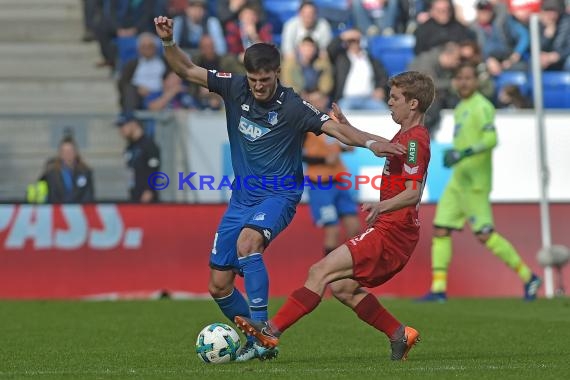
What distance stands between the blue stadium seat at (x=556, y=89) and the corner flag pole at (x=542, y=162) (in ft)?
9.13

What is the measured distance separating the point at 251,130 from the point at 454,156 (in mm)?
5721

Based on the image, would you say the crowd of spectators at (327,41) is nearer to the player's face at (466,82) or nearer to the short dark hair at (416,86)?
the player's face at (466,82)

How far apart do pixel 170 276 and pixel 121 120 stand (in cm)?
197

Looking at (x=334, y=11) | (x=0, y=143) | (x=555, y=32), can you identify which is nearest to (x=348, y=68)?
(x=334, y=11)

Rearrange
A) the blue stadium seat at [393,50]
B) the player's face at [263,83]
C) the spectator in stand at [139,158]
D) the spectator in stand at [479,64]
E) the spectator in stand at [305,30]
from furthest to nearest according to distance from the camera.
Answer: the blue stadium seat at [393,50] → the spectator in stand at [305,30] → the spectator in stand at [139,158] → the spectator in stand at [479,64] → the player's face at [263,83]

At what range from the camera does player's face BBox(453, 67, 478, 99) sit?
14.6 meters

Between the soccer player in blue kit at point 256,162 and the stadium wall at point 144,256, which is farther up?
the soccer player in blue kit at point 256,162

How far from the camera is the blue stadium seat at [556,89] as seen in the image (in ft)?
62.9

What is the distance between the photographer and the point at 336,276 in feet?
26.5

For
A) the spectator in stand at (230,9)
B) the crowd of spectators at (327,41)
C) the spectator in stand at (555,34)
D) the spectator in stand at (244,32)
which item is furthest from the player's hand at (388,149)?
the spectator in stand at (555,34)

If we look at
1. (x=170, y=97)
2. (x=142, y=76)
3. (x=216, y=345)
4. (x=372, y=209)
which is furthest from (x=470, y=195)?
(x=372, y=209)

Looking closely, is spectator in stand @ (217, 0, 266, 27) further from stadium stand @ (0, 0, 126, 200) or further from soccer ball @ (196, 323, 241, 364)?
soccer ball @ (196, 323, 241, 364)

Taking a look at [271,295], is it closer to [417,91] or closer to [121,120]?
[121,120]

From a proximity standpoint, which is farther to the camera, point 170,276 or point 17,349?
point 170,276
